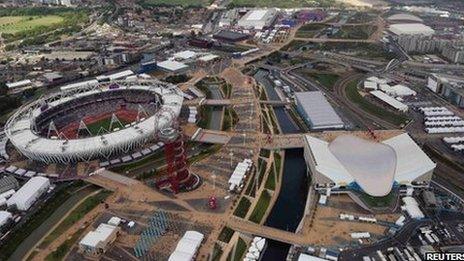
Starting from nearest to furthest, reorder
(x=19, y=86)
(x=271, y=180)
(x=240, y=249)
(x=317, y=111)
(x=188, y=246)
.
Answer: (x=188, y=246), (x=240, y=249), (x=271, y=180), (x=317, y=111), (x=19, y=86)

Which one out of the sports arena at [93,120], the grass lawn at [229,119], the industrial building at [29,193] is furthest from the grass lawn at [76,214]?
the grass lawn at [229,119]

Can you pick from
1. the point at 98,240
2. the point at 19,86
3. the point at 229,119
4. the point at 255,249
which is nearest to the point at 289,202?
the point at 255,249

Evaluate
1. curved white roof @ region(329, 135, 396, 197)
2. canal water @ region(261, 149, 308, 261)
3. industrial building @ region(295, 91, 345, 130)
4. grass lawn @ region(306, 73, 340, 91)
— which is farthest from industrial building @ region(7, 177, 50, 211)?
grass lawn @ region(306, 73, 340, 91)

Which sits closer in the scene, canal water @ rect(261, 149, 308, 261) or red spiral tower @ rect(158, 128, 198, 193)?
canal water @ rect(261, 149, 308, 261)

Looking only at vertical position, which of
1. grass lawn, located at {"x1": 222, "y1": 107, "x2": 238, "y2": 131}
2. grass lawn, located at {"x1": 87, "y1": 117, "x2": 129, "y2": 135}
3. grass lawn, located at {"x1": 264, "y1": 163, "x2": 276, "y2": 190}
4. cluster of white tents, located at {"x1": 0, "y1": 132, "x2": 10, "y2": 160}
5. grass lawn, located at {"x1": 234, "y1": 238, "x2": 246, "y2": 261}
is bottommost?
grass lawn, located at {"x1": 234, "y1": 238, "x2": 246, "y2": 261}

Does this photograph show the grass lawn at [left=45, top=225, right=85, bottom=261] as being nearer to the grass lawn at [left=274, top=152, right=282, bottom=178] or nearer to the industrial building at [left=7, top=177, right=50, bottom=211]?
the industrial building at [left=7, top=177, right=50, bottom=211]

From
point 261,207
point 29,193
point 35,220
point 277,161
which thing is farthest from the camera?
point 277,161

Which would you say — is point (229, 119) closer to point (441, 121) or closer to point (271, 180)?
point (271, 180)
